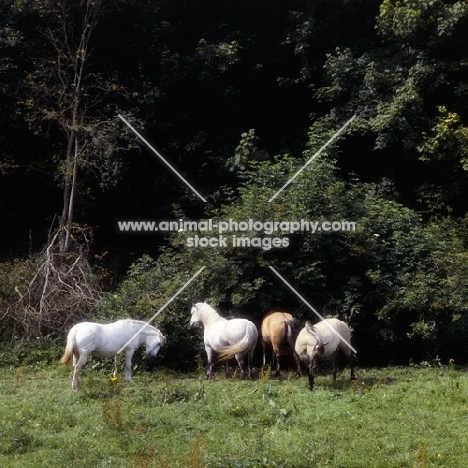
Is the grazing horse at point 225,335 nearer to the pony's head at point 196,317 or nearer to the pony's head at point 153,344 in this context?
the pony's head at point 196,317

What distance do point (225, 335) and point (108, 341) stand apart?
174 centimetres

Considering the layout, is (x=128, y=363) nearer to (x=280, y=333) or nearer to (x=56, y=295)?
(x=280, y=333)

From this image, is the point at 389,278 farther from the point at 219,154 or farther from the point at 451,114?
the point at 219,154

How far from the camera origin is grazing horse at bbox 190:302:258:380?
11.4 metres

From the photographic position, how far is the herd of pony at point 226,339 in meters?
10.6

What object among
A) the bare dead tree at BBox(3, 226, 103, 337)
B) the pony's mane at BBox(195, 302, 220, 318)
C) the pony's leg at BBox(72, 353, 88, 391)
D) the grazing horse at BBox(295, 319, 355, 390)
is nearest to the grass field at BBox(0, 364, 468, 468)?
the pony's leg at BBox(72, 353, 88, 391)

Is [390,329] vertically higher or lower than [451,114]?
lower

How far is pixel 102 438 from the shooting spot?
810cm

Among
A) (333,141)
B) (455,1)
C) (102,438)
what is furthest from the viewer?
(455,1)

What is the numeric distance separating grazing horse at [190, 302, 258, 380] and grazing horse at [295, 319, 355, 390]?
3.56 feet

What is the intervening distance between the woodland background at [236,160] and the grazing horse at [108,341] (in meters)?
1.12

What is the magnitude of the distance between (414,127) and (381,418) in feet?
30.5

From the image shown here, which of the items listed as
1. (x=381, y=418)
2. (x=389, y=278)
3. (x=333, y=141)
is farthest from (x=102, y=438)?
(x=333, y=141)

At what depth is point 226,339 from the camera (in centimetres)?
1161
